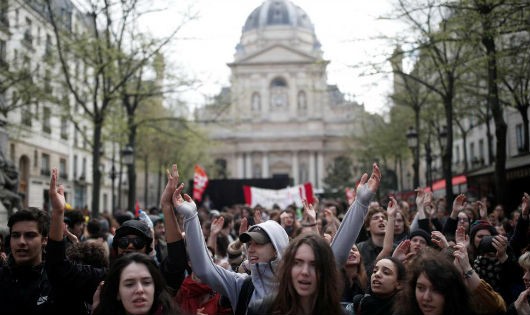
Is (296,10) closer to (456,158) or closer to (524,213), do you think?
(456,158)

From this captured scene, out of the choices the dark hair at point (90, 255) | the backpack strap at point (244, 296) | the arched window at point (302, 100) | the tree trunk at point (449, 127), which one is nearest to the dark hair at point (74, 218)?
the dark hair at point (90, 255)

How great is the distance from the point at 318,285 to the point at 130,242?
227cm

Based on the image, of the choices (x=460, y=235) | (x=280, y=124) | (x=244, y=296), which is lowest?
(x=244, y=296)

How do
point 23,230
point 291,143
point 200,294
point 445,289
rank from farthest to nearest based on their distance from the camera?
point 291,143 → point 200,294 → point 23,230 → point 445,289

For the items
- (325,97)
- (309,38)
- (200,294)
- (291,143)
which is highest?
(309,38)

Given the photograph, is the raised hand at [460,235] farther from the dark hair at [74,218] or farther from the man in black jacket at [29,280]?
the dark hair at [74,218]

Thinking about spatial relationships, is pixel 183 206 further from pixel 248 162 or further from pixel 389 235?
pixel 248 162

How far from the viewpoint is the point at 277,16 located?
9050cm

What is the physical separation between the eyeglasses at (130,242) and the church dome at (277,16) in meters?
86.8

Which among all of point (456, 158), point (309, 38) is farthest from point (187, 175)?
point (309, 38)

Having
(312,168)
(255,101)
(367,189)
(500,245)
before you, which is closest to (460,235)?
(500,245)

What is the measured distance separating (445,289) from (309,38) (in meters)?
89.7

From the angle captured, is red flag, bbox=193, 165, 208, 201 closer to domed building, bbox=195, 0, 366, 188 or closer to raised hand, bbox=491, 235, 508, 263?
raised hand, bbox=491, 235, 508, 263

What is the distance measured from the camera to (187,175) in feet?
177
